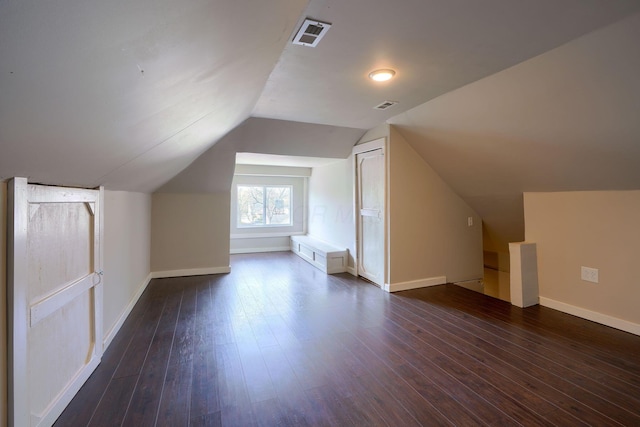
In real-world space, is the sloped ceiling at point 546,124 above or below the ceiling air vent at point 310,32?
below

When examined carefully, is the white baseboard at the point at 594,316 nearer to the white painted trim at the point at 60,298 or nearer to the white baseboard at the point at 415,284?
the white baseboard at the point at 415,284

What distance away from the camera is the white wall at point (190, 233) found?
473cm

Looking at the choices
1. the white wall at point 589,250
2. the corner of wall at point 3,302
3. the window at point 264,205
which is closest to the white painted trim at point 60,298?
the corner of wall at point 3,302

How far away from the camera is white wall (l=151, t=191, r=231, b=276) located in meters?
4.73

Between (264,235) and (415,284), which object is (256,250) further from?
(415,284)

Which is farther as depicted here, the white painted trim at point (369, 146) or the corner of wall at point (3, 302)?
the white painted trim at point (369, 146)

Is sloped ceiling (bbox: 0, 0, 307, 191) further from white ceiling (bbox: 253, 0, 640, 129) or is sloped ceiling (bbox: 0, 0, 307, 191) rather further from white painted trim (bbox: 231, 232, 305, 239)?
white painted trim (bbox: 231, 232, 305, 239)

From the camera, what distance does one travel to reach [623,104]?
2064mm

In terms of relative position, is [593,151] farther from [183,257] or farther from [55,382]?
[183,257]

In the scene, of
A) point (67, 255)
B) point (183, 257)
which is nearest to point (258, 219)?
point (183, 257)

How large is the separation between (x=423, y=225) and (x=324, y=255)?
173 cm

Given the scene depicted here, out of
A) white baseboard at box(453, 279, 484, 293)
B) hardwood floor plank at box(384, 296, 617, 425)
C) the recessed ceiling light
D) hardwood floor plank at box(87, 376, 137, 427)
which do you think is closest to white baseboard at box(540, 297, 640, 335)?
white baseboard at box(453, 279, 484, 293)

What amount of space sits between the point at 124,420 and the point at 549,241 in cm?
413

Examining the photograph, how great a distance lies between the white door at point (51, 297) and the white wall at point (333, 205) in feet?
11.6
